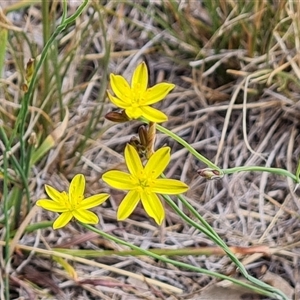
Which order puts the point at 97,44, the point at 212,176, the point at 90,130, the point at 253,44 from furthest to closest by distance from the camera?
the point at 97,44, the point at 253,44, the point at 90,130, the point at 212,176

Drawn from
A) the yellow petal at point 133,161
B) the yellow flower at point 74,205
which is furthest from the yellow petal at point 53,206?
the yellow petal at point 133,161

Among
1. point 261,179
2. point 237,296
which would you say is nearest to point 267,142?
point 261,179

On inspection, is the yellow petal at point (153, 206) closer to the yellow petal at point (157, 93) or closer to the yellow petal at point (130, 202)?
the yellow petal at point (130, 202)

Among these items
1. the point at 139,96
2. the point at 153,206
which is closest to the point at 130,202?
the point at 153,206

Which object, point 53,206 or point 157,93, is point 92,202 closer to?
point 53,206

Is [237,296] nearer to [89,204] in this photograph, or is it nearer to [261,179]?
[261,179]
